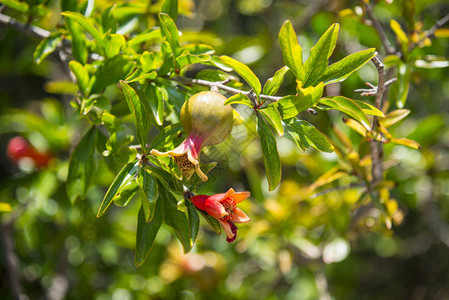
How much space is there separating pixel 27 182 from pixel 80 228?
26 cm

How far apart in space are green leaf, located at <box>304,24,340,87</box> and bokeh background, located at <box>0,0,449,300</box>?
15.4 inches

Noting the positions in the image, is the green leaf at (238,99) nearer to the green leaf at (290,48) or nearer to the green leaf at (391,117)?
the green leaf at (290,48)

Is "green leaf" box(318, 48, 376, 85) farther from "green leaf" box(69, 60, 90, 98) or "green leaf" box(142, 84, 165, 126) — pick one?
"green leaf" box(69, 60, 90, 98)

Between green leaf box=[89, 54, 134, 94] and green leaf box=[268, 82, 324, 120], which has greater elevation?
green leaf box=[268, 82, 324, 120]

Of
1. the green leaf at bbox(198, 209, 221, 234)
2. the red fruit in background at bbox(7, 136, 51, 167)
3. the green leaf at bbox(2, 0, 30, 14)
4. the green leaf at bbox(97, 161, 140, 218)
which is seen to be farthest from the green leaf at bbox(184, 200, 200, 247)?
the red fruit in background at bbox(7, 136, 51, 167)

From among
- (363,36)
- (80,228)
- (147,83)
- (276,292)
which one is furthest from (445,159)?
(80,228)

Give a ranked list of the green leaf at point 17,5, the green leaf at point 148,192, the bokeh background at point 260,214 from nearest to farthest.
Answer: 1. the green leaf at point 148,192
2. the green leaf at point 17,5
3. the bokeh background at point 260,214

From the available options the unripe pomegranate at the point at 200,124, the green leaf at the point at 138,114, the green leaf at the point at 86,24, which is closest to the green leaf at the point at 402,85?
the unripe pomegranate at the point at 200,124

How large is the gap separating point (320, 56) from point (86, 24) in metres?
0.49

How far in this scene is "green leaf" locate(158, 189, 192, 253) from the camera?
2.53 ft

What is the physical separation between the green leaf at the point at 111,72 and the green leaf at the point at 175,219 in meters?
0.26

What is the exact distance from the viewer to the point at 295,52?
740 mm

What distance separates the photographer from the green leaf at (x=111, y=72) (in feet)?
2.82

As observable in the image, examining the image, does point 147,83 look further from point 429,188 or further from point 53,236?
point 429,188
